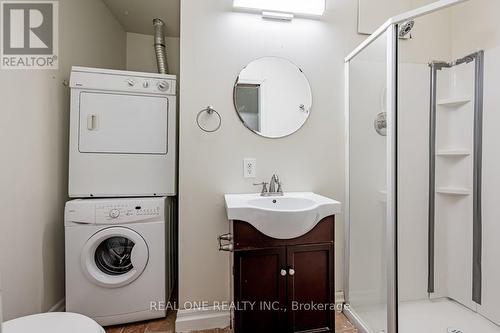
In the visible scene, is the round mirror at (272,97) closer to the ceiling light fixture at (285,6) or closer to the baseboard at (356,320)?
the ceiling light fixture at (285,6)

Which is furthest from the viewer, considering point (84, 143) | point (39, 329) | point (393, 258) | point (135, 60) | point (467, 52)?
point (135, 60)

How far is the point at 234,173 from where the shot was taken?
5.87 ft

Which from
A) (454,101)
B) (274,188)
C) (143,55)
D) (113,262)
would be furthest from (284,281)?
(143,55)

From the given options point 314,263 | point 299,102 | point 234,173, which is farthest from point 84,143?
point 314,263

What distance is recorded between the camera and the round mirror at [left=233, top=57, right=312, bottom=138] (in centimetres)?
179

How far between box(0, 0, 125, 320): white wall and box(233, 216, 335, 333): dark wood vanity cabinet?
1.22 meters

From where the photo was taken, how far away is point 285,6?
1776 millimetres

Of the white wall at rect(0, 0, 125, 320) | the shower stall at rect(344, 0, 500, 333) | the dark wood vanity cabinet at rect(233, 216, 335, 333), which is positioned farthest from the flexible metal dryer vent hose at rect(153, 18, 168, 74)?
the dark wood vanity cabinet at rect(233, 216, 335, 333)

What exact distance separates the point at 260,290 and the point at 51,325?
972mm

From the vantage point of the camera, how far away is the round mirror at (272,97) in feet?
5.89

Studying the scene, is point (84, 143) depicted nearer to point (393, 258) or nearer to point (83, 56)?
point (83, 56)

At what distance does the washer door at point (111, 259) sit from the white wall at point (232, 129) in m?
0.27

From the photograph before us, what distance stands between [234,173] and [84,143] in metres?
1.00

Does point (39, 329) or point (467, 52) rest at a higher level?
point (467, 52)
